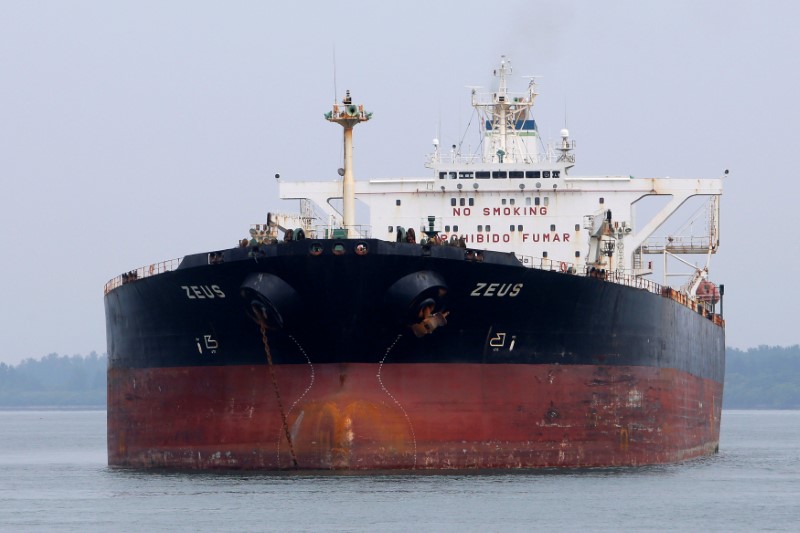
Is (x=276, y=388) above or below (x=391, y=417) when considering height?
above

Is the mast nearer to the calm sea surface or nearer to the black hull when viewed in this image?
the black hull

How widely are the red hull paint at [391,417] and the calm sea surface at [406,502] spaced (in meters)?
0.55

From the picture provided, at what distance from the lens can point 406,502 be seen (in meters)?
26.6

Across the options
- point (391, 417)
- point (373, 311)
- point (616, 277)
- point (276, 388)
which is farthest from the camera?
point (616, 277)

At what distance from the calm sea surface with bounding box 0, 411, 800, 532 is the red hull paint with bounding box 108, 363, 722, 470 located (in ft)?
1.79

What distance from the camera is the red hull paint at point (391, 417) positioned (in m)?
30.3

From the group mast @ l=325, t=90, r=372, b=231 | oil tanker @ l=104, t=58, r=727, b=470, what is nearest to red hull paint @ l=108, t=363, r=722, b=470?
oil tanker @ l=104, t=58, r=727, b=470

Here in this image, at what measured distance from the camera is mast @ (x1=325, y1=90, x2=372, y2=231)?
32.1 m

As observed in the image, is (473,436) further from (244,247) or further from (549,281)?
(244,247)

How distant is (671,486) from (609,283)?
14.4ft

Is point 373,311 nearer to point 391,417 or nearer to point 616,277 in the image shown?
point 391,417

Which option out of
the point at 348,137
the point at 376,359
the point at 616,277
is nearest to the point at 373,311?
the point at 376,359

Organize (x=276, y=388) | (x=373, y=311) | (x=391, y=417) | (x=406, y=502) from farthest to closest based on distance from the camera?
(x=276, y=388) < (x=391, y=417) < (x=373, y=311) < (x=406, y=502)

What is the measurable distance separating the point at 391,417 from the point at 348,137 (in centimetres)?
590
